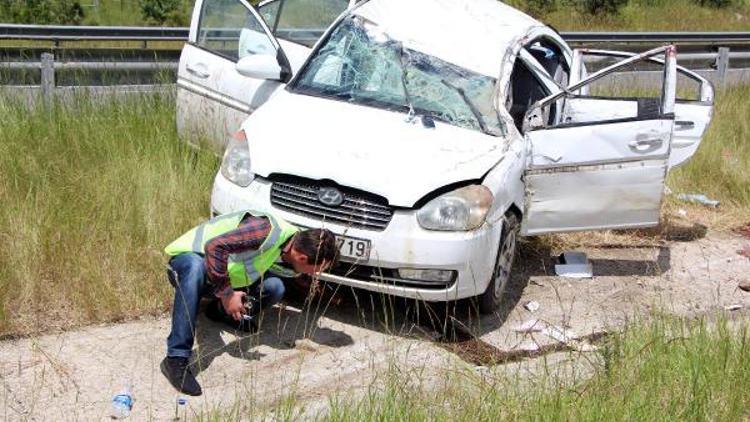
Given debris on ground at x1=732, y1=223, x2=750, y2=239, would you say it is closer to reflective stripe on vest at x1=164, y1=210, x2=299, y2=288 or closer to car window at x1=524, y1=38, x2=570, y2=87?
car window at x1=524, y1=38, x2=570, y2=87

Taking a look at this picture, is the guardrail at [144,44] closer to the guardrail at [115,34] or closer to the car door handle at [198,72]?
the guardrail at [115,34]

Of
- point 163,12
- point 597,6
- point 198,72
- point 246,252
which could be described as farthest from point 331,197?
point 597,6

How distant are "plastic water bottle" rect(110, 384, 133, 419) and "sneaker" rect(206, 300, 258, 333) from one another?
1044 mm

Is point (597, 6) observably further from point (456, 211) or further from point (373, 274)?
point (373, 274)

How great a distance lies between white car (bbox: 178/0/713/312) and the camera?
6.39m

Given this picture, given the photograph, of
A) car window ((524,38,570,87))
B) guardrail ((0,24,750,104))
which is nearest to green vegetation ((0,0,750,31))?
guardrail ((0,24,750,104))

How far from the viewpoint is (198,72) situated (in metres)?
8.79

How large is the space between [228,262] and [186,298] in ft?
0.96

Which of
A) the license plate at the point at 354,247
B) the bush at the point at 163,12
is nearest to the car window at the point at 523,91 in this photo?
the license plate at the point at 354,247

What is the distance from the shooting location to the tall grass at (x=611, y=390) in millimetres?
5008

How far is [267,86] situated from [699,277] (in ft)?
11.3

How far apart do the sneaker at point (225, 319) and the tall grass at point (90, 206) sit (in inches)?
12.8

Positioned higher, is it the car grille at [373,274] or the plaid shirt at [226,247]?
the plaid shirt at [226,247]

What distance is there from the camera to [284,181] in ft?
21.5
